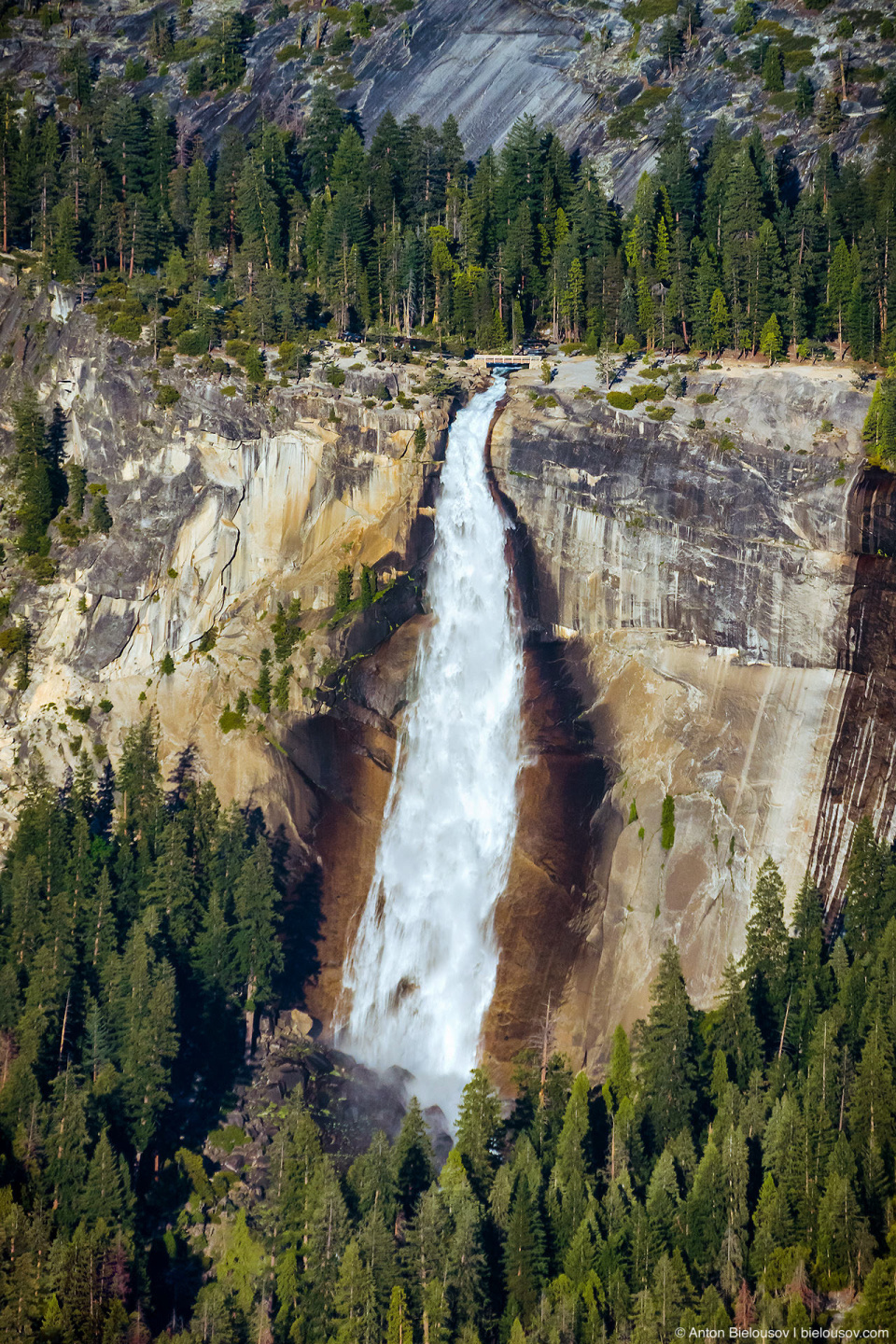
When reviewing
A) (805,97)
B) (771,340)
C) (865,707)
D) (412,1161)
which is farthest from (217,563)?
(805,97)

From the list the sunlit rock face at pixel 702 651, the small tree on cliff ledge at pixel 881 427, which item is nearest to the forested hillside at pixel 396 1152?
the sunlit rock face at pixel 702 651

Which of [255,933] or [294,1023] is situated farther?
[294,1023]

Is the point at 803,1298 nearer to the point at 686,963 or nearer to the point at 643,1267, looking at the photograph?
the point at 643,1267

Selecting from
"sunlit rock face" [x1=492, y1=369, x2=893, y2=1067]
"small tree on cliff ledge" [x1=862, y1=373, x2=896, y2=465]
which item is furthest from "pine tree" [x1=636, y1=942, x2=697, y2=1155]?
"small tree on cliff ledge" [x1=862, y1=373, x2=896, y2=465]

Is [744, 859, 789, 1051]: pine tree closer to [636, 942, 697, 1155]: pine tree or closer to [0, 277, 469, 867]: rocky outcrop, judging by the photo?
[636, 942, 697, 1155]: pine tree

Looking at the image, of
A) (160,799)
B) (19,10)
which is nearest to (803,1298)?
(160,799)

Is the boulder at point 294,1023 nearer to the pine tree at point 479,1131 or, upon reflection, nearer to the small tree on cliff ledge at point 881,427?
the pine tree at point 479,1131

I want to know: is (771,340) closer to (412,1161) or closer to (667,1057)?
(667,1057)
